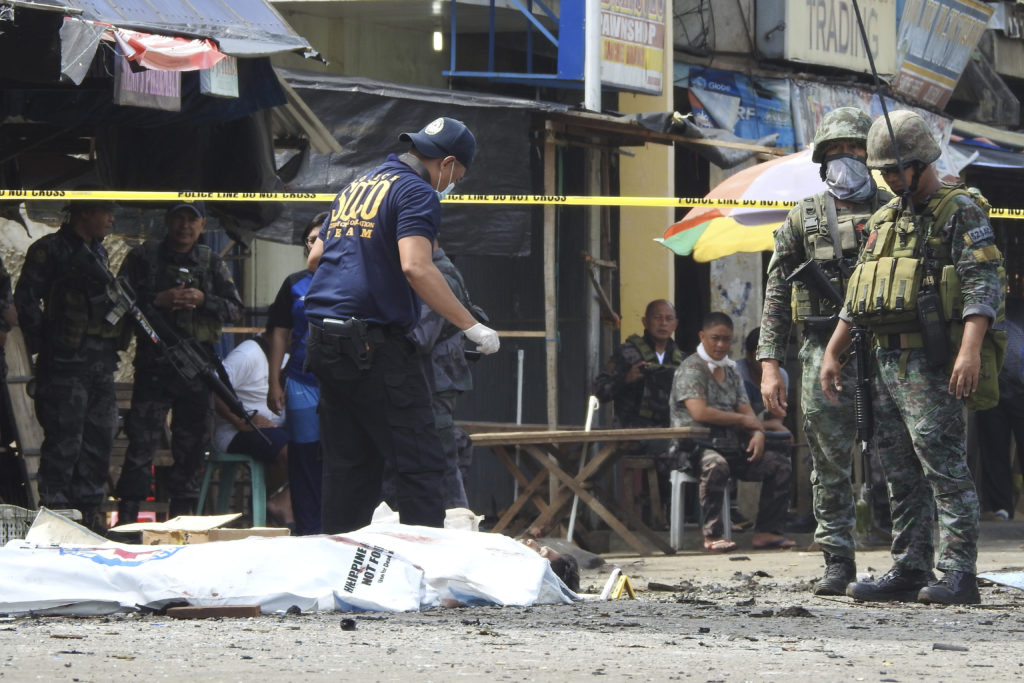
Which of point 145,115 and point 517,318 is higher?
point 145,115

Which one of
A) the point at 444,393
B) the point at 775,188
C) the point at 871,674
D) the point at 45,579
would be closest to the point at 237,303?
the point at 444,393

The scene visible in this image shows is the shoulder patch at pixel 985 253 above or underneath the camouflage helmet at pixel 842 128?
underneath

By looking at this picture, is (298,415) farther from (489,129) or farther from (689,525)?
(689,525)

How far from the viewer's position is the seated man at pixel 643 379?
11.7 metres

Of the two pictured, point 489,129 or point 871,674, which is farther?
point 489,129

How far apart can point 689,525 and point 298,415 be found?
397 cm

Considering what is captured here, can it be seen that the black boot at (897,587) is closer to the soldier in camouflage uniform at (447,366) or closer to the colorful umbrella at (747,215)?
the soldier in camouflage uniform at (447,366)

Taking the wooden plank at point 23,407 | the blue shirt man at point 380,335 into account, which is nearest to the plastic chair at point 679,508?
the wooden plank at point 23,407

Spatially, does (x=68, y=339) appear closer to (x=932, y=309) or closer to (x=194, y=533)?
(x=194, y=533)

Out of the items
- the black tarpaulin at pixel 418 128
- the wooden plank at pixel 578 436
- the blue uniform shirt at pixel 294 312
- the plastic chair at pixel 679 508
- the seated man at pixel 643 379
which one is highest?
the black tarpaulin at pixel 418 128

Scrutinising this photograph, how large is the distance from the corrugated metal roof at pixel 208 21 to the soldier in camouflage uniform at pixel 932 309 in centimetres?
315

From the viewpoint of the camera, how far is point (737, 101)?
1484 cm

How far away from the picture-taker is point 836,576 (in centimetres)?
701

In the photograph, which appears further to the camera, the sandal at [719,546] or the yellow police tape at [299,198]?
the sandal at [719,546]
